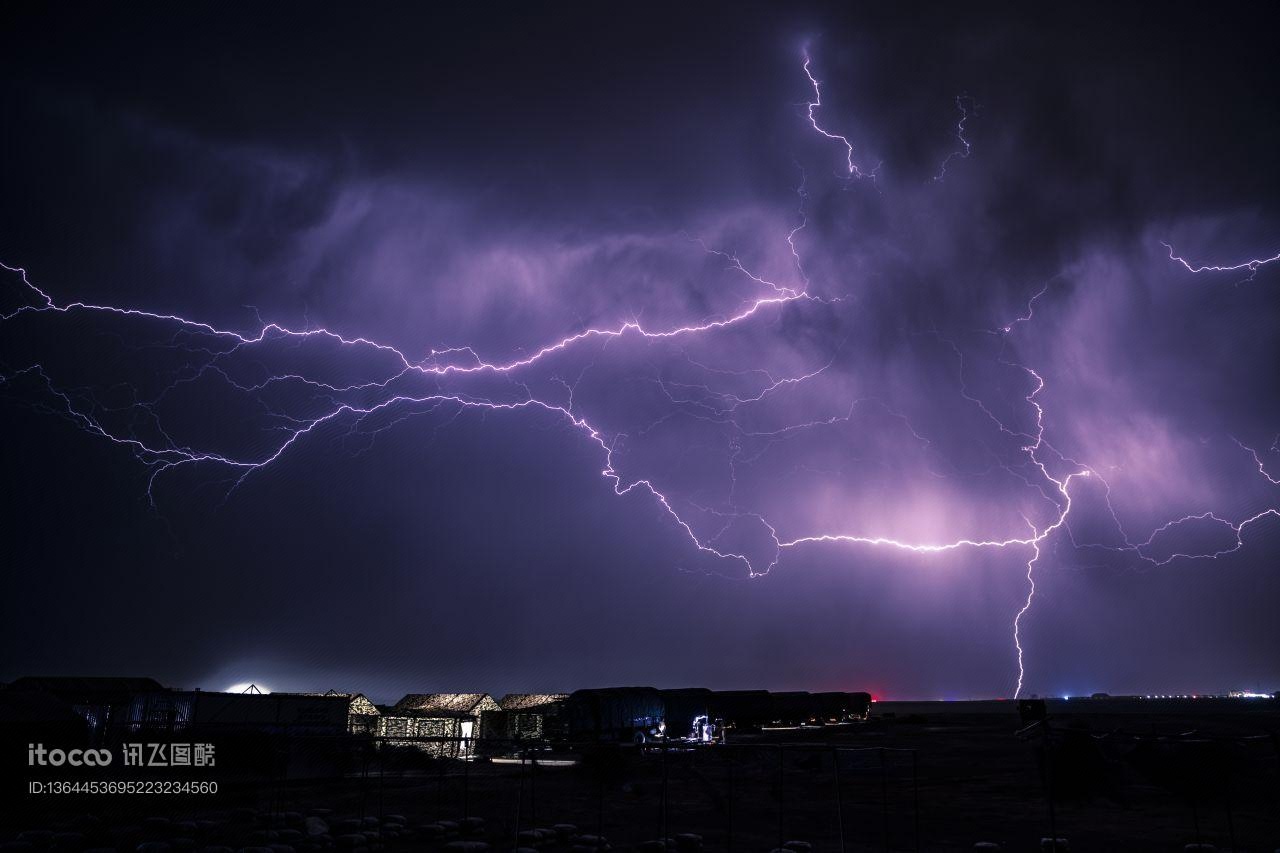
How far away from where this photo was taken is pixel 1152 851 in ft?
41.0

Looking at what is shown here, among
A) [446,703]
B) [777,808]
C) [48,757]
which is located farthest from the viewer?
[446,703]

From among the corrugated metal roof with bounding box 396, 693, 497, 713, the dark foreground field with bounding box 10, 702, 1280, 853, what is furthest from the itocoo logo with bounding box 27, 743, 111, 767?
the corrugated metal roof with bounding box 396, 693, 497, 713

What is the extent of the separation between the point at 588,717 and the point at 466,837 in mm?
19818

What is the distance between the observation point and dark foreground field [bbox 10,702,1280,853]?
43.2 ft

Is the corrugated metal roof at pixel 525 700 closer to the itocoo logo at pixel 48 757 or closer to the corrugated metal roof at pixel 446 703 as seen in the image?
Result: the corrugated metal roof at pixel 446 703

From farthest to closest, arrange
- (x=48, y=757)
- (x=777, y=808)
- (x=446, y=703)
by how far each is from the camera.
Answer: (x=446, y=703)
(x=777, y=808)
(x=48, y=757)

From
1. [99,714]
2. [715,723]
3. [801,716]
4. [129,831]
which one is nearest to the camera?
[129,831]

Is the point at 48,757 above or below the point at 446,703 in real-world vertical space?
above

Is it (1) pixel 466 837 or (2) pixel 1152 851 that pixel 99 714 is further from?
(2) pixel 1152 851

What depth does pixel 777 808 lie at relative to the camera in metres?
17.9

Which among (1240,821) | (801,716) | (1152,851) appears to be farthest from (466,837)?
(801,716)

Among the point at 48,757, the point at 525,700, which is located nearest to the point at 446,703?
the point at 525,700

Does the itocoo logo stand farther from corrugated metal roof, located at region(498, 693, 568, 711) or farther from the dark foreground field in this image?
corrugated metal roof, located at region(498, 693, 568, 711)

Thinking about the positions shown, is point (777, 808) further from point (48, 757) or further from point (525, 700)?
point (525, 700)
